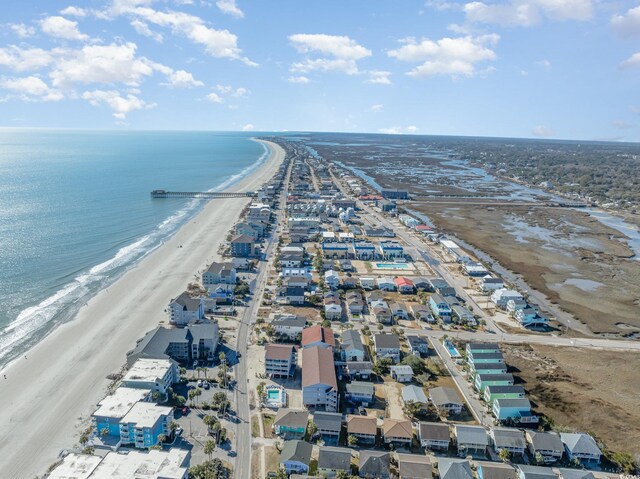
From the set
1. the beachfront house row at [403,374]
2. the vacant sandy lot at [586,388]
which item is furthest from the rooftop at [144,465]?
the vacant sandy lot at [586,388]

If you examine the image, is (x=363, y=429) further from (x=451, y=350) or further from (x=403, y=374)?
(x=451, y=350)

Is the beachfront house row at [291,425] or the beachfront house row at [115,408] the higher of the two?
the beachfront house row at [115,408]

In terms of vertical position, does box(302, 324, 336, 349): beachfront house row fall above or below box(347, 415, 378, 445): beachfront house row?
above

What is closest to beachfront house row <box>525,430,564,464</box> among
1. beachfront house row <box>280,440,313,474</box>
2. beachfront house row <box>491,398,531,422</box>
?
beachfront house row <box>491,398,531,422</box>

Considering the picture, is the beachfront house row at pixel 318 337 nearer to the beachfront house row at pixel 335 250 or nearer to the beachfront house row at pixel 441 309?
the beachfront house row at pixel 441 309

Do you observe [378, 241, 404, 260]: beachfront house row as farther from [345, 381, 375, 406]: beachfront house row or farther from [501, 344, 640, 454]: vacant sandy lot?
[345, 381, 375, 406]: beachfront house row

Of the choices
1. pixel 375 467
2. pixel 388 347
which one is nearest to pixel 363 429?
pixel 375 467
